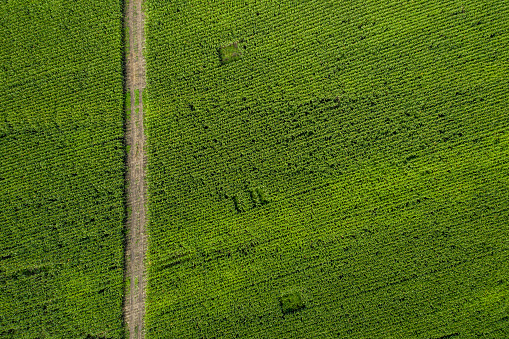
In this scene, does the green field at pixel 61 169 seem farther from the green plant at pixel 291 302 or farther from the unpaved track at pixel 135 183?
the green plant at pixel 291 302

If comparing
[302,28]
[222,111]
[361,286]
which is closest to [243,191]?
[222,111]

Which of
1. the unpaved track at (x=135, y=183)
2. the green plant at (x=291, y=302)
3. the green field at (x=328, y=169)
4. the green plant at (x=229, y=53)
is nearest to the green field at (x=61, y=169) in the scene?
the unpaved track at (x=135, y=183)

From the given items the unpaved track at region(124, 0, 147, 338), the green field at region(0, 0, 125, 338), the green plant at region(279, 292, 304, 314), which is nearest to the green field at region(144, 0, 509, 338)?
the green plant at region(279, 292, 304, 314)

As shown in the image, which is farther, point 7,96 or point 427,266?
point 7,96

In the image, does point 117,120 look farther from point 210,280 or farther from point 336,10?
point 336,10

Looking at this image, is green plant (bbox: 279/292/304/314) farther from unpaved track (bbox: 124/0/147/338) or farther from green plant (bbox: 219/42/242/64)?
green plant (bbox: 219/42/242/64)

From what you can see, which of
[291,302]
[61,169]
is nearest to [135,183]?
[61,169]

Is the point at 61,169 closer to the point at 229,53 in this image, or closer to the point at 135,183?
the point at 135,183
